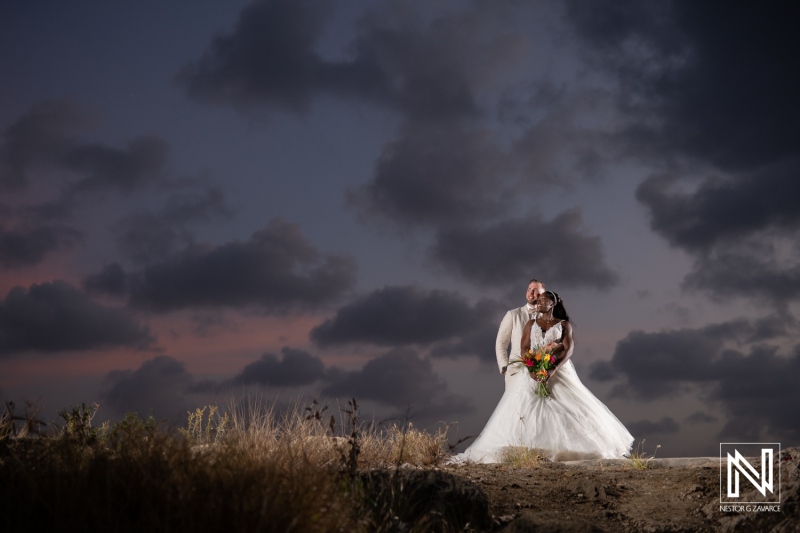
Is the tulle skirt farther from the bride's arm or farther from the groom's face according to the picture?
the groom's face

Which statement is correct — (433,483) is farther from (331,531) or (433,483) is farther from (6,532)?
(6,532)

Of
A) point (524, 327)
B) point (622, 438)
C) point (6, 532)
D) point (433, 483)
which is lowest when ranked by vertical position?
point (6, 532)

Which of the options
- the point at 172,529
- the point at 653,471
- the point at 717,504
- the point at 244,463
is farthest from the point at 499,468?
the point at 172,529

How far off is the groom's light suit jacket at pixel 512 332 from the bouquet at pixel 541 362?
480mm

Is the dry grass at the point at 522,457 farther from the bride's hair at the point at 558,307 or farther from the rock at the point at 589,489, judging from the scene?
the bride's hair at the point at 558,307

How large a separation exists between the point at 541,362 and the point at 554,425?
130 cm

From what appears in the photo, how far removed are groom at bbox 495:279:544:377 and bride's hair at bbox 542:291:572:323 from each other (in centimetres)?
22

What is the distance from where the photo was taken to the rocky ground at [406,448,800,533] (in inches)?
296

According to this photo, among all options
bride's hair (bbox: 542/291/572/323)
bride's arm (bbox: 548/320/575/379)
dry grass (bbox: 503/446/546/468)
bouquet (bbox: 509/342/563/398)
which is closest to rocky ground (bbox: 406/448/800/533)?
dry grass (bbox: 503/446/546/468)

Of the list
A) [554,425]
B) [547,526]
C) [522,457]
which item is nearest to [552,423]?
[554,425]

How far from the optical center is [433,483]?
7137 millimetres

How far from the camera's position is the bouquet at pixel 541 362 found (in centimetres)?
1423

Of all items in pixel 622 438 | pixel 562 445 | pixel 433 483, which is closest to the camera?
pixel 433 483

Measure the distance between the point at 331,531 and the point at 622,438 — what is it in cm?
1073
